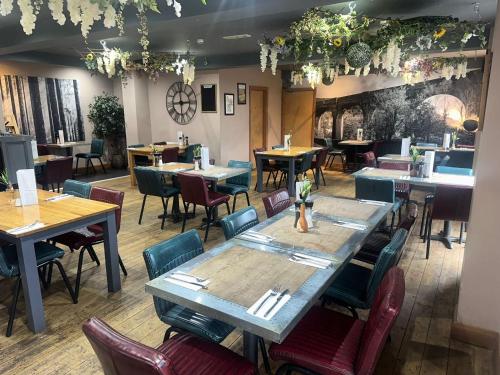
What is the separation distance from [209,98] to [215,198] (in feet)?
14.4

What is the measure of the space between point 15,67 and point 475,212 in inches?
331

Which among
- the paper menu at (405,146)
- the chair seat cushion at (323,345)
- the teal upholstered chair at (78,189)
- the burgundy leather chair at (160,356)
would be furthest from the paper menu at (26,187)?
the paper menu at (405,146)

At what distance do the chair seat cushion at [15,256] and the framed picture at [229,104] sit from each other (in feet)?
19.2

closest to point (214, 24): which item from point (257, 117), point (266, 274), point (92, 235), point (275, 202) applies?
point (275, 202)

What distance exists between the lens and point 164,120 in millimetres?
8641

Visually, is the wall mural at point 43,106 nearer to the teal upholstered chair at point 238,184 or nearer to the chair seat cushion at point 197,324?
the teal upholstered chair at point 238,184

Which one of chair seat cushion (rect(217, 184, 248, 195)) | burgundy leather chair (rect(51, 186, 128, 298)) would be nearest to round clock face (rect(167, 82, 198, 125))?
chair seat cushion (rect(217, 184, 248, 195))

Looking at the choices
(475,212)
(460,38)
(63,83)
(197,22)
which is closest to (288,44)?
(197,22)

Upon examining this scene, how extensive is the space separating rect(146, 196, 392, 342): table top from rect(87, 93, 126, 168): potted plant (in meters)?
7.20

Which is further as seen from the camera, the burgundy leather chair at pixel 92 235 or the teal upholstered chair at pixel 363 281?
the burgundy leather chair at pixel 92 235

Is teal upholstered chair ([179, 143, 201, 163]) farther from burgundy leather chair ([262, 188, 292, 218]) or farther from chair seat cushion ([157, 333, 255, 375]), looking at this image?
chair seat cushion ([157, 333, 255, 375])

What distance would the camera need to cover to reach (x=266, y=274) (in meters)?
1.70

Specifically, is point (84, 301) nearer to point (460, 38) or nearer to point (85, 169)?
point (460, 38)

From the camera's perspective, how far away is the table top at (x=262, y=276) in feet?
4.53
